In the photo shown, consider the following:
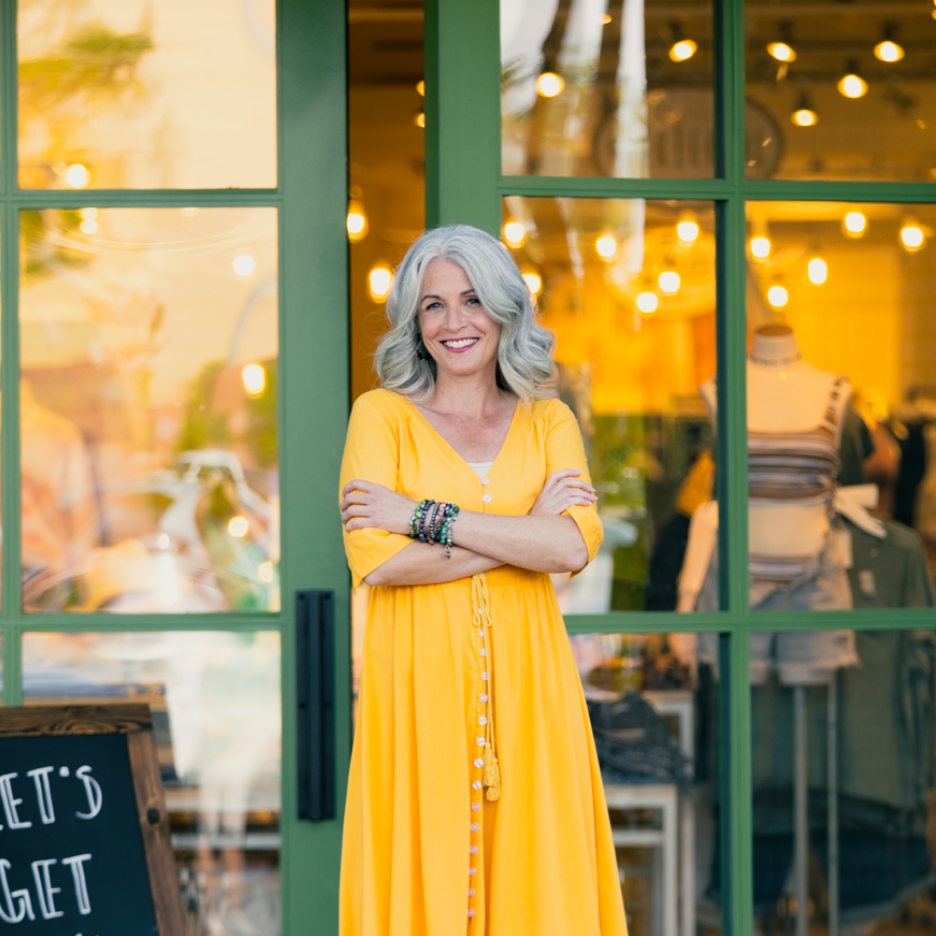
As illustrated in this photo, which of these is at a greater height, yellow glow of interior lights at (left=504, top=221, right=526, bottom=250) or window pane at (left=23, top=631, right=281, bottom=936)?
yellow glow of interior lights at (left=504, top=221, right=526, bottom=250)

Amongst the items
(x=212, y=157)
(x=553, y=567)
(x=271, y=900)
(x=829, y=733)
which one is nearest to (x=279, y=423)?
(x=212, y=157)

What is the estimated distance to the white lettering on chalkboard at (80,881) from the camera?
193 cm

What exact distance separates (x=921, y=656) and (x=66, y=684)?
1764mm

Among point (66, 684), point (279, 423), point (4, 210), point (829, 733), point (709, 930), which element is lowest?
point (709, 930)

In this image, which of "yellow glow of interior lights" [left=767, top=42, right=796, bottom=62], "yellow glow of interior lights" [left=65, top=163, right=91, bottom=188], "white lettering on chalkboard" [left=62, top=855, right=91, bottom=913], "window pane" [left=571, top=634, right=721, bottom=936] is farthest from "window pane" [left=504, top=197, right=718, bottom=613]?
"white lettering on chalkboard" [left=62, top=855, right=91, bottom=913]

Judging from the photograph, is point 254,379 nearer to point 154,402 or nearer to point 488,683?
point 154,402

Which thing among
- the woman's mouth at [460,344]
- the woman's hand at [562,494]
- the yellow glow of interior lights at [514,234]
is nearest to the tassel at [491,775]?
the woman's hand at [562,494]

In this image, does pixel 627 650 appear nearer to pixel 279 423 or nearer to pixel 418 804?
pixel 418 804

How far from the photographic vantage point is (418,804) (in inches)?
70.2

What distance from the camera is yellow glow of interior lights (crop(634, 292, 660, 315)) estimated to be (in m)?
2.33

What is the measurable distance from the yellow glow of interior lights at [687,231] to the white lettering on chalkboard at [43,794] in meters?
1.58

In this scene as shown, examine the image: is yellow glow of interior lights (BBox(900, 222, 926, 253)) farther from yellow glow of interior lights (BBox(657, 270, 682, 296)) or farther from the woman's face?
the woman's face

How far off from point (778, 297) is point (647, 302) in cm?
27

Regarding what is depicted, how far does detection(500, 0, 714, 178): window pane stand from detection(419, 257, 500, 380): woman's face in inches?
19.8
